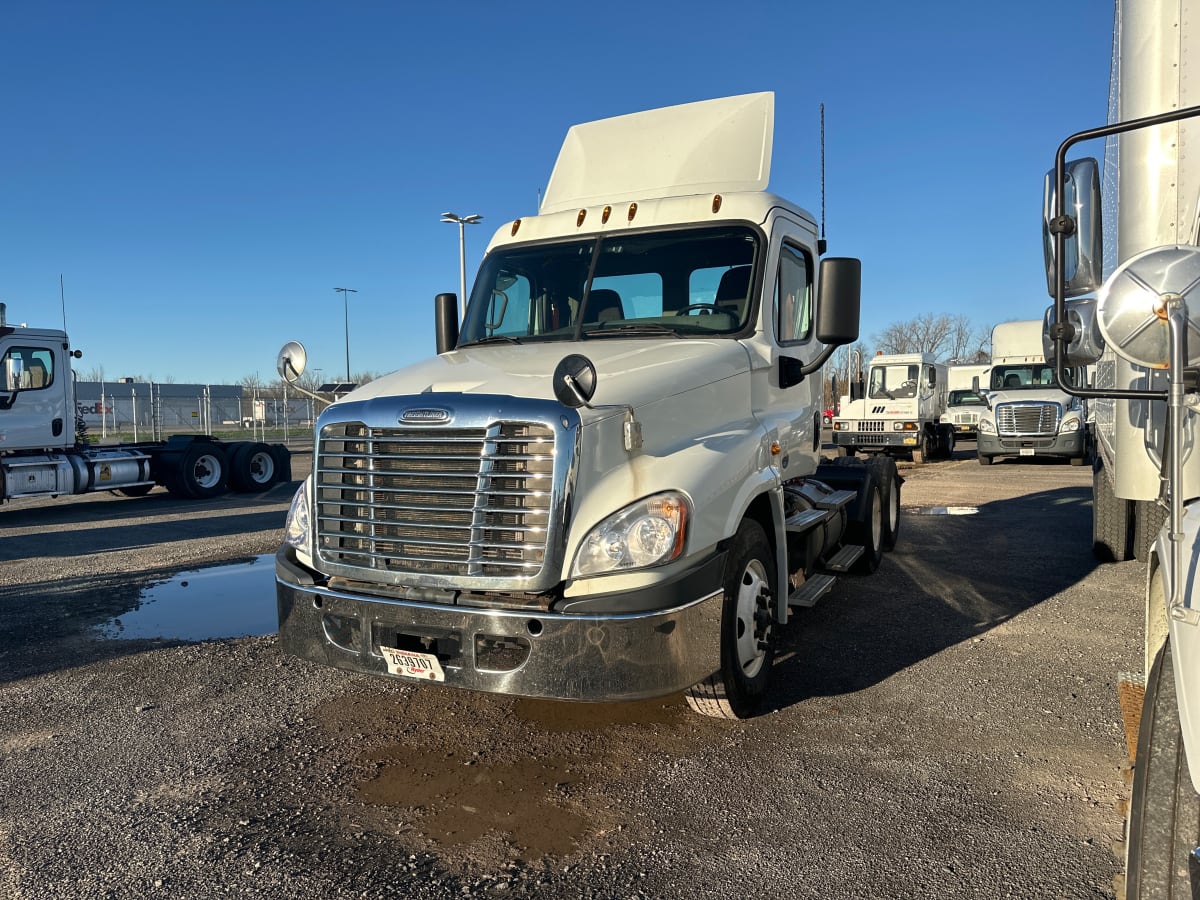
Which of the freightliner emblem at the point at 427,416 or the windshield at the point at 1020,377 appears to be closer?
the freightliner emblem at the point at 427,416

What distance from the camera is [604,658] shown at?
337cm

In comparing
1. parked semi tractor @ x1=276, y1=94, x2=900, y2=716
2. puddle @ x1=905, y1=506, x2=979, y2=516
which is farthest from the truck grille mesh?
puddle @ x1=905, y1=506, x2=979, y2=516

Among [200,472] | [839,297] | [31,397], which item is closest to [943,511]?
[839,297]

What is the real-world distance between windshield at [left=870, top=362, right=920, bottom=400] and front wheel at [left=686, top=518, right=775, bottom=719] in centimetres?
1896

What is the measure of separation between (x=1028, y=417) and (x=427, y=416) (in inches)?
751

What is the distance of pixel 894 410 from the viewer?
21.4 meters

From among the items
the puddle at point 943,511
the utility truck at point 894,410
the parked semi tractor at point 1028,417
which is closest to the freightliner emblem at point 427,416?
the puddle at point 943,511

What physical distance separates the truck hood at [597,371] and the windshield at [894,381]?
61.8 ft

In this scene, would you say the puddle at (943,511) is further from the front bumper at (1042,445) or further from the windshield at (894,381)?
the windshield at (894,381)

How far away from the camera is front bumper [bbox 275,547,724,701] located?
3365 mm

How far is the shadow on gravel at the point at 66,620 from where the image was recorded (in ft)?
17.7

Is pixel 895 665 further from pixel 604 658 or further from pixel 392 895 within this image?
pixel 392 895

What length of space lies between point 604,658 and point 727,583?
781 mm

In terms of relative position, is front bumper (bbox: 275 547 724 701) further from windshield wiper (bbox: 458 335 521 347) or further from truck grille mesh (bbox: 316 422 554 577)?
windshield wiper (bbox: 458 335 521 347)
